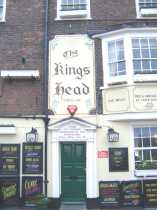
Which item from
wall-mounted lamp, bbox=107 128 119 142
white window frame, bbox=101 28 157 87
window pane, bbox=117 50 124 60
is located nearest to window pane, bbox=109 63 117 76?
white window frame, bbox=101 28 157 87

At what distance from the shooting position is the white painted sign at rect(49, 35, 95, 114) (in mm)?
14328

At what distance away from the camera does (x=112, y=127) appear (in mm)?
13977

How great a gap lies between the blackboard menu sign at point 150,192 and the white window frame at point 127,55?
3582 mm

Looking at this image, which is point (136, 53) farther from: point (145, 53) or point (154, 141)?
point (154, 141)

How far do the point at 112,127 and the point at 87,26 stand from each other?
13.4 ft

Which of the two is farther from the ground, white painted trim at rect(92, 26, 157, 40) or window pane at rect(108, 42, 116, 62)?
white painted trim at rect(92, 26, 157, 40)

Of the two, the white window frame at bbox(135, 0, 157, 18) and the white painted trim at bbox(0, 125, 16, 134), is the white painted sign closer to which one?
the white painted trim at bbox(0, 125, 16, 134)

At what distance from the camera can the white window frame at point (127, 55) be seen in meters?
13.8

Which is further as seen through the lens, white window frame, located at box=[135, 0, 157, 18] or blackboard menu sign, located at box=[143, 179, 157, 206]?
white window frame, located at box=[135, 0, 157, 18]

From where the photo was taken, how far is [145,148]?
45.2ft

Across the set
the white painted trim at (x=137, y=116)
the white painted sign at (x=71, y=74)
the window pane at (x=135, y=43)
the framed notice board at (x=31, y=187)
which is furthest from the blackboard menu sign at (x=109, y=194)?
the window pane at (x=135, y=43)

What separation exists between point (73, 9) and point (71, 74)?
269 centimetres

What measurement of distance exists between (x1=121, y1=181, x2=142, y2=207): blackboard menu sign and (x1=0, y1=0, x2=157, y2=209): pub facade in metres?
0.03

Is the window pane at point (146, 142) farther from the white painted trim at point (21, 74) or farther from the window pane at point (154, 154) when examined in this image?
the white painted trim at point (21, 74)
